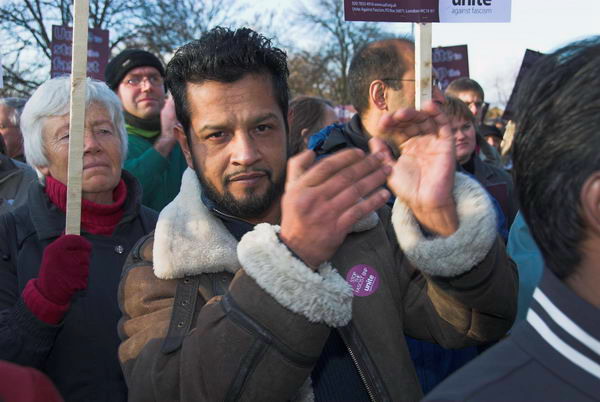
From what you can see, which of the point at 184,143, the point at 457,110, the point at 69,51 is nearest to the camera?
the point at 184,143

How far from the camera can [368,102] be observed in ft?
11.1

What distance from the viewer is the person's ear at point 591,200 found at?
3.78 feet

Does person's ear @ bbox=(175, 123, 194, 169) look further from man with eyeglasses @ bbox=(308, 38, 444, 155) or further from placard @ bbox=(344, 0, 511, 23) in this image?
man with eyeglasses @ bbox=(308, 38, 444, 155)

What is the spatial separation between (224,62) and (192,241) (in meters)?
0.56

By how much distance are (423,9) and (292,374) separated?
1.47 metres

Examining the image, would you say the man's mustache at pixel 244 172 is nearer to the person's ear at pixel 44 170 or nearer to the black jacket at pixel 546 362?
the black jacket at pixel 546 362

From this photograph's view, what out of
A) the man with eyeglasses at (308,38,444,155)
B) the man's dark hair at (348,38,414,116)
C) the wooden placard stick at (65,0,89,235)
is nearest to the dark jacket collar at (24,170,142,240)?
the wooden placard stick at (65,0,89,235)

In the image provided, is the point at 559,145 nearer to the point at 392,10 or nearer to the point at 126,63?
the point at 392,10

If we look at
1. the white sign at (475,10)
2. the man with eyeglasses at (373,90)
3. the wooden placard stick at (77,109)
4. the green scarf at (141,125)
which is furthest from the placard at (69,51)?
the white sign at (475,10)

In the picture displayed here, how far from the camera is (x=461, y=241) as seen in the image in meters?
1.56

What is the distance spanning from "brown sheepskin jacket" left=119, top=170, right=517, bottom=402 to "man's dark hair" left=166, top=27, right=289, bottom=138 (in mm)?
297

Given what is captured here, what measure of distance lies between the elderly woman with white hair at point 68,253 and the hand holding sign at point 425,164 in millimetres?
1208

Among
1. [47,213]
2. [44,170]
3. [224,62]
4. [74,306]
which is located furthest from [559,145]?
[44,170]

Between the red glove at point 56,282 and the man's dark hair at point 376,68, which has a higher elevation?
the man's dark hair at point 376,68
